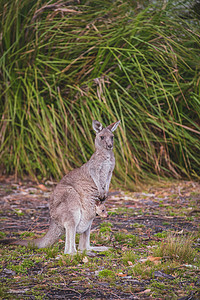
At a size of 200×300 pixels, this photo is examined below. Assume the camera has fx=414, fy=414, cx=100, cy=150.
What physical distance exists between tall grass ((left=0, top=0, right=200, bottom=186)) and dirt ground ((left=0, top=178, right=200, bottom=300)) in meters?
1.08

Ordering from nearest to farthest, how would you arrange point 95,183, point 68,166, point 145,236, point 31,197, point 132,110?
point 95,183
point 145,236
point 31,197
point 68,166
point 132,110

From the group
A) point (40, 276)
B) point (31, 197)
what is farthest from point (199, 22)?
point (40, 276)

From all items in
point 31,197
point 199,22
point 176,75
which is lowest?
point 31,197

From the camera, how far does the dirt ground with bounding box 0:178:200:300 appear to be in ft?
8.92

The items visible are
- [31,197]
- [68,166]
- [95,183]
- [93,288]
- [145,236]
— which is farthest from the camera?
[68,166]

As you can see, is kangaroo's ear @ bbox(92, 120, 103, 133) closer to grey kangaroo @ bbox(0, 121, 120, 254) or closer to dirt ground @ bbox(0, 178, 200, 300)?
grey kangaroo @ bbox(0, 121, 120, 254)

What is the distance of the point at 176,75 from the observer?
21.4 ft

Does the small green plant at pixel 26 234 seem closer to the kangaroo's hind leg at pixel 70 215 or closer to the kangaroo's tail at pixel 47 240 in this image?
the kangaroo's tail at pixel 47 240

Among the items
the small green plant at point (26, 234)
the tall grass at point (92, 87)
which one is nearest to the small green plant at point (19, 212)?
the small green plant at point (26, 234)

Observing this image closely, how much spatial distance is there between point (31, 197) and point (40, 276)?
3155 mm

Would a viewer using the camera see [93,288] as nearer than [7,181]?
Yes

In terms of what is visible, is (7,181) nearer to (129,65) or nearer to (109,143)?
(129,65)

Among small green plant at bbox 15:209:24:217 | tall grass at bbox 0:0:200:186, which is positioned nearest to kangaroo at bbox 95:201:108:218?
small green plant at bbox 15:209:24:217

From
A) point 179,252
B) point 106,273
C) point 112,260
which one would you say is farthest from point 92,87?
point 106,273
